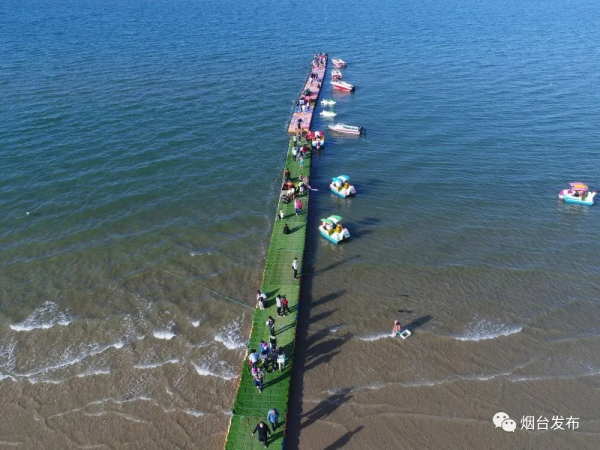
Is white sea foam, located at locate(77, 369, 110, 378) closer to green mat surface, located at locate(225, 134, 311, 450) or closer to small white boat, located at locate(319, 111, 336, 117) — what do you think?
green mat surface, located at locate(225, 134, 311, 450)

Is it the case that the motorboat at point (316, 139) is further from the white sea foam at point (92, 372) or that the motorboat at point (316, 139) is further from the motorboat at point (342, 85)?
the white sea foam at point (92, 372)

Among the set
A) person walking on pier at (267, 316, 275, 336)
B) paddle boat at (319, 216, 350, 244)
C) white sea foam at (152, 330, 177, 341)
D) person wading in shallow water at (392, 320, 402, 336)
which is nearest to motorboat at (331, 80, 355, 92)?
paddle boat at (319, 216, 350, 244)

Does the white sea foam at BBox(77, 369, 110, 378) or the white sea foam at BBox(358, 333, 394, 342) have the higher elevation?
the white sea foam at BBox(358, 333, 394, 342)

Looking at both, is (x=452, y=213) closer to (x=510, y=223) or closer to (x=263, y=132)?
(x=510, y=223)

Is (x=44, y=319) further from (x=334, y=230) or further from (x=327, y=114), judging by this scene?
(x=327, y=114)

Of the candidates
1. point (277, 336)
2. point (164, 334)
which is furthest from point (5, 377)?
point (277, 336)

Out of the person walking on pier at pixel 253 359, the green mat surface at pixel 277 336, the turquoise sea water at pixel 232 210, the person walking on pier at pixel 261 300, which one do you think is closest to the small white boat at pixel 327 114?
the turquoise sea water at pixel 232 210
